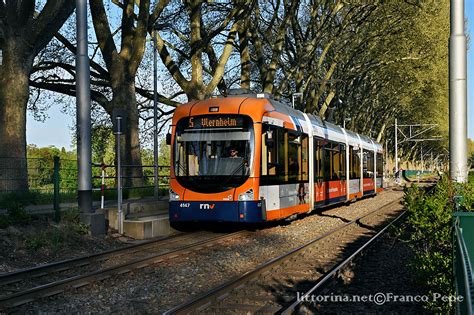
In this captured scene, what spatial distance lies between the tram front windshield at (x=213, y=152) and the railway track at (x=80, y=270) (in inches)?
54.3

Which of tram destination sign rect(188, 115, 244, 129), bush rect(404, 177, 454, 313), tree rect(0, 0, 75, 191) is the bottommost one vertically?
bush rect(404, 177, 454, 313)

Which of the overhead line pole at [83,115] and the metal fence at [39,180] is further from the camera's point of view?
the overhead line pole at [83,115]

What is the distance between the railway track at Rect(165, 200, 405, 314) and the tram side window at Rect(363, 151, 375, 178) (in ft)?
48.3

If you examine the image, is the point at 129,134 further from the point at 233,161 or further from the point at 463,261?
the point at 463,261

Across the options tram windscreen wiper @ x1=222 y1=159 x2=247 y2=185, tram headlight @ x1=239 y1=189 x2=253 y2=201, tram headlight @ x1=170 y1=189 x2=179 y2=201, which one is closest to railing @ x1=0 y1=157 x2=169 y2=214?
tram headlight @ x1=170 y1=189 x2=179 y2=201

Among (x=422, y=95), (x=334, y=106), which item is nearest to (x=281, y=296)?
(x=334, y=106)

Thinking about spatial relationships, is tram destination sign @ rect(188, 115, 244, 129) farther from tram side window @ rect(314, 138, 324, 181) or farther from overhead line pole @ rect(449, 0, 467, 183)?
tram side window @ rect(314, 138, 324, 181)

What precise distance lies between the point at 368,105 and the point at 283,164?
113 ft

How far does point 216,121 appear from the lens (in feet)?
45.1

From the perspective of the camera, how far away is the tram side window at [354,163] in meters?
23.8

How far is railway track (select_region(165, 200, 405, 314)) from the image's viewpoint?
6.85 meters

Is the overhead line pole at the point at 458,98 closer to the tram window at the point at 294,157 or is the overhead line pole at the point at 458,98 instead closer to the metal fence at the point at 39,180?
the tram window at the point at 294,157

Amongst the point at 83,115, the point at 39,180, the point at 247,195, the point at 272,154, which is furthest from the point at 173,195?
the point at 39,180

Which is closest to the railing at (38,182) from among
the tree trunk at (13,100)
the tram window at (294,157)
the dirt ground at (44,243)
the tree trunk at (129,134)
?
the dirt ground at (44,243)
